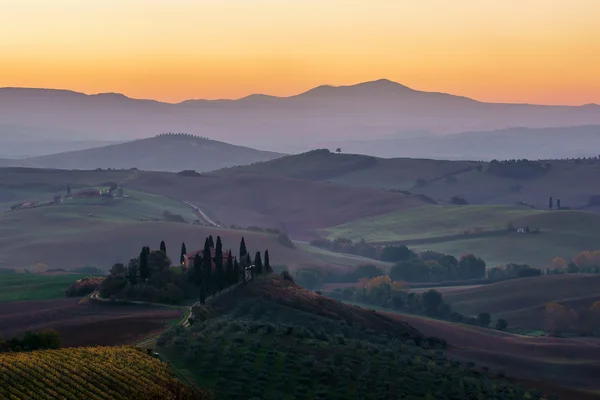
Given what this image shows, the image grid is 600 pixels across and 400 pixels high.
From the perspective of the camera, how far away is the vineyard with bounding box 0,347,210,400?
4728 centimetres

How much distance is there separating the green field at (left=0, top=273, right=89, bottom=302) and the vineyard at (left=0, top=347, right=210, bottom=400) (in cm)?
4395

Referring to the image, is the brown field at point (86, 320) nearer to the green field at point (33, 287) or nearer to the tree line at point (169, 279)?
the tree line at point (169, 279)

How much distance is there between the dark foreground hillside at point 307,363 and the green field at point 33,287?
83.8ft

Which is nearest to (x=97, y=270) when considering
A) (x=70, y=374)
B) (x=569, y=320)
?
A: (x=569, y=320)

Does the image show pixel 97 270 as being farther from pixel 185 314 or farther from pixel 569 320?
pixel 185 314

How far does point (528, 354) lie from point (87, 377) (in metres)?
54.2

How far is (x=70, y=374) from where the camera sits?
4975 centimetres

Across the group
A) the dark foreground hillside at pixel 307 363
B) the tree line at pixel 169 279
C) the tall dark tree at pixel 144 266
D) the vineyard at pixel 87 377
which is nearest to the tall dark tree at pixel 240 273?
the tree line at pixel 169 279

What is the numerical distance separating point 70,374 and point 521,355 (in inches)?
2095

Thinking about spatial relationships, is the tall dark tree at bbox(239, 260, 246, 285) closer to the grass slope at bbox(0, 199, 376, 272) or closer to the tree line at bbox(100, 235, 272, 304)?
the tree line at bbox(100, 235, 272, 304)

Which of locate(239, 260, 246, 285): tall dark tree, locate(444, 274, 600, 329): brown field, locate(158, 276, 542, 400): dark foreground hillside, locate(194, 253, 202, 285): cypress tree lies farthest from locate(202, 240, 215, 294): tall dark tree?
locate(444, 274, 600, 329): brown field

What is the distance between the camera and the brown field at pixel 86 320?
68.2m

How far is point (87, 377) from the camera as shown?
49875 millimetres

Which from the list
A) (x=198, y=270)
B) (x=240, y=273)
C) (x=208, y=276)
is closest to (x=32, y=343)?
(x=208, y=276)
